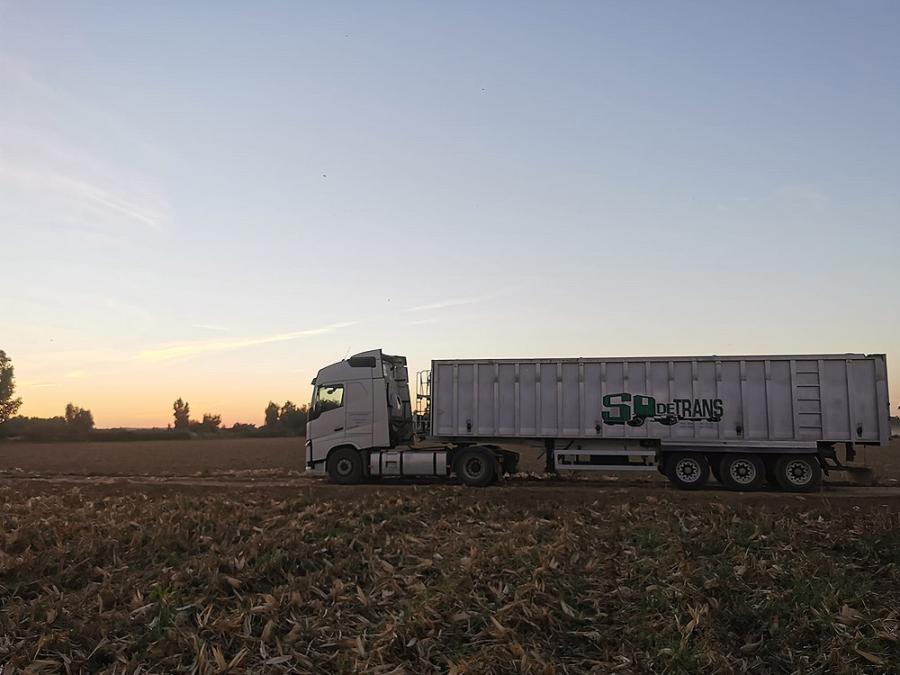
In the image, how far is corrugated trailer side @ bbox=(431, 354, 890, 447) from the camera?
20.4 metres

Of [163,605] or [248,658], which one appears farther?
[163,605]

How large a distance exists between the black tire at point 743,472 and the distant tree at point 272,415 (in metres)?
82.9

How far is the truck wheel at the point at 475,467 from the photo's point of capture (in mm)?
22547

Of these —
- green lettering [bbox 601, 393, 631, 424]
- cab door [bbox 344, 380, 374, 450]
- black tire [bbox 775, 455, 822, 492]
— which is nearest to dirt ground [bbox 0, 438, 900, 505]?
black tire [bbox 775, 455, 822, 492]

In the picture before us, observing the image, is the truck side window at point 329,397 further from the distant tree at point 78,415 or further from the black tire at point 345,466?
the distant tree at point 78,415

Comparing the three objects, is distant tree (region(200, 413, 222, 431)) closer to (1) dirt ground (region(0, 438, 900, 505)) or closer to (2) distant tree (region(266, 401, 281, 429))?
(2) distant tree (region(266, 401, 281, 429))

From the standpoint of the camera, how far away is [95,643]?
917cm

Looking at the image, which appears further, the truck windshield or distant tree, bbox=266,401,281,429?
distant tree, bbox=266,401,281,429

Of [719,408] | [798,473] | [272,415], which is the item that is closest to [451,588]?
[719,408]

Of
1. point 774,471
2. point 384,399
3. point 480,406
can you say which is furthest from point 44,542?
point 774,471

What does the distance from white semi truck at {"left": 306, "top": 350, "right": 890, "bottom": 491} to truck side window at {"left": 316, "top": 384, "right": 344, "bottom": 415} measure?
0.03 meters

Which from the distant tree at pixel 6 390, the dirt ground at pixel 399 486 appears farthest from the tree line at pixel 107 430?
the dirt ground at pixel 399 486

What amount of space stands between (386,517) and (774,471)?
12.5 metres

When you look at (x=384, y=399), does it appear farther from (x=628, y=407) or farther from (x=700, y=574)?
(x=700, y=574)
